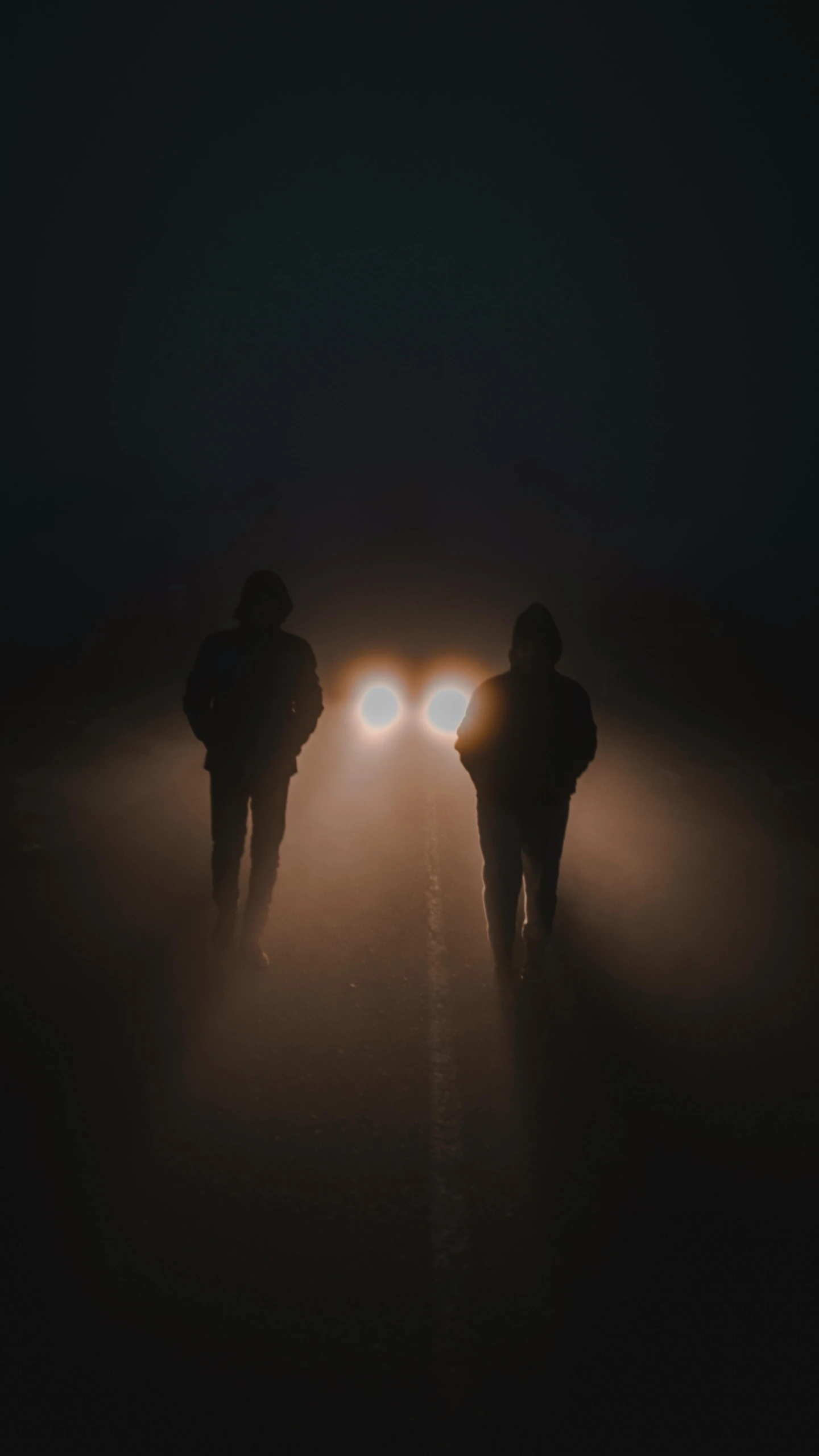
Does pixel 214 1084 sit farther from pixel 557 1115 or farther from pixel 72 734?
pixel 72 734

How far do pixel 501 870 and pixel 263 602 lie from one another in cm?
199

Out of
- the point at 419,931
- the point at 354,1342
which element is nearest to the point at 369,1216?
the point at 354,1342

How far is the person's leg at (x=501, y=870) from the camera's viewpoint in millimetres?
4613

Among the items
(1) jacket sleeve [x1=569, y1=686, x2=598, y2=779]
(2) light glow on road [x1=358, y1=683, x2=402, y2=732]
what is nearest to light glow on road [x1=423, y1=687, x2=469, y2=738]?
(2) light glow on road [x1=358, y1=683, x2=402, y2=732]

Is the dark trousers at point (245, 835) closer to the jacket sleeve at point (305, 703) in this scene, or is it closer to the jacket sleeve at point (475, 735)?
the jacket sleeve at point (305, 703)

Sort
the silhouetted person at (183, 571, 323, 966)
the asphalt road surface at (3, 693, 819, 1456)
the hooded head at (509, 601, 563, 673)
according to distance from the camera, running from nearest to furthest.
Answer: the asphalt road surface at (3, 693, 819, 1456) < the hooded head at (509, 601, 563, 673) < the silhouetted person at (183, 571, 323, 966)

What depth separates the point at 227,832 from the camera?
475 centimetres

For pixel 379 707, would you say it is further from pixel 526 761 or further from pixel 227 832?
pixel 526 761

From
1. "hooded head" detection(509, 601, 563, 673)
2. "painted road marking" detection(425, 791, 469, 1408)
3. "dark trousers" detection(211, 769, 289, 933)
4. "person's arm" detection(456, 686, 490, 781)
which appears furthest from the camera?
"dark trousers" detection(211, 769, 289, 933)

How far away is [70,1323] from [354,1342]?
0.88 meters

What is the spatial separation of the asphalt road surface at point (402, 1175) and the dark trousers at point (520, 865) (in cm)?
43

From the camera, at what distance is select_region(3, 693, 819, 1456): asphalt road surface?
2.37 meters

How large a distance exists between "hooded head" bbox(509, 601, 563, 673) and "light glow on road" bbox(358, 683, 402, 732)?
11267 mm

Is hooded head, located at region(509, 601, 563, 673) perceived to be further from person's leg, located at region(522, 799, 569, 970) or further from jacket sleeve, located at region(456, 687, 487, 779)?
person's leg, located at region(522, 799, 569, 970)
